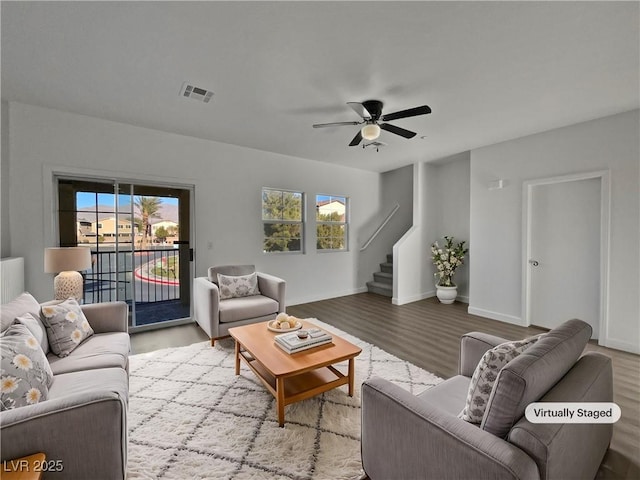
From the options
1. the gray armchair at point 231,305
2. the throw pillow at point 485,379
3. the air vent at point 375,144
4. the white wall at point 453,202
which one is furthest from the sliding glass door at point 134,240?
the white wall at point 453,202

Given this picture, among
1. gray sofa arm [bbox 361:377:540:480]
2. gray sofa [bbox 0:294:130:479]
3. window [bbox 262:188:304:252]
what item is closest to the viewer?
gray sofa arm [bbox 361:377:540:480]

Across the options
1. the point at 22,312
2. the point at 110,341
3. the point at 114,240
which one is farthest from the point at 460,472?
the point at 114,240

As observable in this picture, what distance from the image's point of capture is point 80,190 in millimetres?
Answer: 3553

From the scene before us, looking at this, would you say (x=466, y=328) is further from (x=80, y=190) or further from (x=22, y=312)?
(x=80, y=190)

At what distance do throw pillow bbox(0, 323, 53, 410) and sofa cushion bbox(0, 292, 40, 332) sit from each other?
95mm

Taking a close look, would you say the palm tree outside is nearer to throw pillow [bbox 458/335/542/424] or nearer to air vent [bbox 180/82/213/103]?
air vent [bbox 180/82/213/103]

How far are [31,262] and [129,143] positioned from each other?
1770 millimetres

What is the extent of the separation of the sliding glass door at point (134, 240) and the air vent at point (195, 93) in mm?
1645

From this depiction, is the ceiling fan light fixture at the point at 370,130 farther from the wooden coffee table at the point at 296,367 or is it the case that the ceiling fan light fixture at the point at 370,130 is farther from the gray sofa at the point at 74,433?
the gray sofa at the point at 74,433

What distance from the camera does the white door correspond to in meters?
3.54

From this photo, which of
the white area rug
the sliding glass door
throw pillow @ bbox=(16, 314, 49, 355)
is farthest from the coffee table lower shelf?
the sliding glass door

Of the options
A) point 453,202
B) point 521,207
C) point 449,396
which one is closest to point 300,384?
point 449,396

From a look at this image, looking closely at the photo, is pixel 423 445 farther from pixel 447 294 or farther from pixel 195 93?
pixel 447 294

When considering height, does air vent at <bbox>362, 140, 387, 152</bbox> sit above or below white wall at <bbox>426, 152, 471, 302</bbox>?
above
